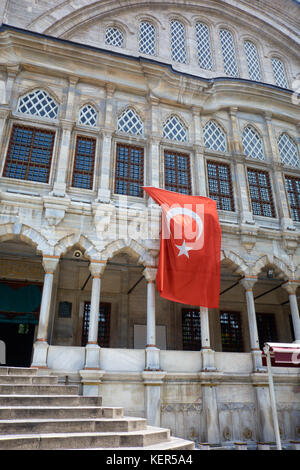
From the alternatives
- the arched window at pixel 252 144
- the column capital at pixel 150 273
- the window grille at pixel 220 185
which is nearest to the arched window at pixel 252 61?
the arched window at pixel 252 144

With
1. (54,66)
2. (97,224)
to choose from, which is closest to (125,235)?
(97,224)

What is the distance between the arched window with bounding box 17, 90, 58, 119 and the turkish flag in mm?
4994

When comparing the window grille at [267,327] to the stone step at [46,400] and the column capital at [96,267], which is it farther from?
the stone step at [46,400]

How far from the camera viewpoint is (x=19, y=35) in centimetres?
1324

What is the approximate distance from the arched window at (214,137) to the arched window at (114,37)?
5.89 metres

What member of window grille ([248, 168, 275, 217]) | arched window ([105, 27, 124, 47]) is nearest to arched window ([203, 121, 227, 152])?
window grille ([248, 168, 275, 217])

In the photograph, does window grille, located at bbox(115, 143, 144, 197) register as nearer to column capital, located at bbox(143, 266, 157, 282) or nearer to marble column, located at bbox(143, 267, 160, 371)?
column capital, located at bbox(143, 266, 157, 282)

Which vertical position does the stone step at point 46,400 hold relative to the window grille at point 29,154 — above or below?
below

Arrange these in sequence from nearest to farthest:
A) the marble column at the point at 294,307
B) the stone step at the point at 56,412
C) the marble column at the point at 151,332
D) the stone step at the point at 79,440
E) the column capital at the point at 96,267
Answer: the stone step at the point at 79,440
the stone step at the point at 56,412
the marble column at the point at 151,332
the column capital at the point at 96,267
the marble column at the point at 294,307

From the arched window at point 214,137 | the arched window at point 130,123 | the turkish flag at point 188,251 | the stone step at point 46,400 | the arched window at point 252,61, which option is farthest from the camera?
the arched window at point 252,61

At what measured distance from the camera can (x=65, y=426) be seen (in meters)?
5.67

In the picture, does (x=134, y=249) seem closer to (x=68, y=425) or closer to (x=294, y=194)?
(x=68, y=425)

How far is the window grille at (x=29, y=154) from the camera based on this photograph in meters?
12.3

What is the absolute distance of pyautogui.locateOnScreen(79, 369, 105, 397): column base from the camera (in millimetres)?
9844
